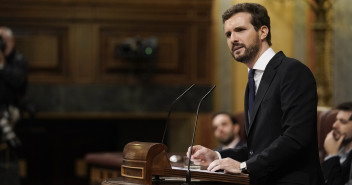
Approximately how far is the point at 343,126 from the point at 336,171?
0.37m

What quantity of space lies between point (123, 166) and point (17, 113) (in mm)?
4279

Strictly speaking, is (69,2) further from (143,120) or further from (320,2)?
(320,2)

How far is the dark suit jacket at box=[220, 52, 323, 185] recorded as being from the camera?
2496mm

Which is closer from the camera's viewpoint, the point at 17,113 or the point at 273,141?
the point at 273,141

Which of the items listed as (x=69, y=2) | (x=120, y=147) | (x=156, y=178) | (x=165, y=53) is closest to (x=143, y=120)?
(x=120, y=147)

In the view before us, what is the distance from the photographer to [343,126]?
429 cm

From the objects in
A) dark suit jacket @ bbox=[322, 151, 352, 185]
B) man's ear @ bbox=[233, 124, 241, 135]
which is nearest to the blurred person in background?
man's ear @ bbox=[233, 124, 241, 135]

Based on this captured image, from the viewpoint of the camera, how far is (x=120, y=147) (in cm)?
823

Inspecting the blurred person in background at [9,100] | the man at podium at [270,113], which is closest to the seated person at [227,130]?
the blurred person in background at [9,100]

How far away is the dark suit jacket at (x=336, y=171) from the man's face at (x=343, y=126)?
0.16m

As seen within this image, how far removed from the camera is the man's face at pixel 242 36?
268 cm

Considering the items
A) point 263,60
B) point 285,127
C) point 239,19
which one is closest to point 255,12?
point 239,19

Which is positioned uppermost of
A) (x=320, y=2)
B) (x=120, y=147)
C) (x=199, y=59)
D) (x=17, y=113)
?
(x=320, y=2)

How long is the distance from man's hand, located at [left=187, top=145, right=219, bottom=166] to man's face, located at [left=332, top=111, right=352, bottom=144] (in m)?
1.71
